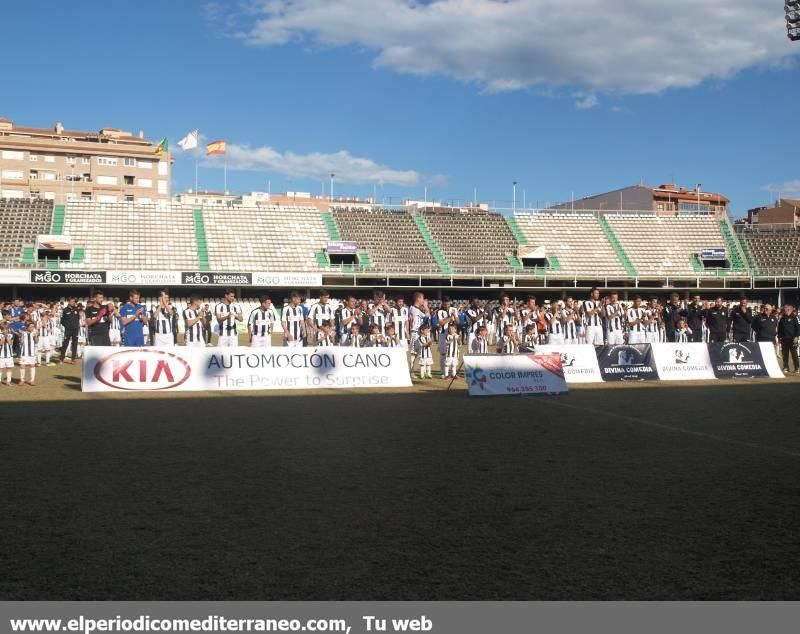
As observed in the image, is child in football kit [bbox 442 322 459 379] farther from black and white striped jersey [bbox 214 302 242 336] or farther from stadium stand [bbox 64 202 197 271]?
stadium stand [bbox 64 202 197 271]

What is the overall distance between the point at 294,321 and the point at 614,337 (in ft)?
32.8

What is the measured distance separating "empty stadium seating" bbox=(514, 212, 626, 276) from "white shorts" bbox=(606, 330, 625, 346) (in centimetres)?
2888

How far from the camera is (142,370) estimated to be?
16062 mm

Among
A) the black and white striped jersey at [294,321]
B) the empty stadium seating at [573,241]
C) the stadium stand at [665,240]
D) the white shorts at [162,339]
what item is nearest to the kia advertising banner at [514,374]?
the black and white striped jersey at [294,321]

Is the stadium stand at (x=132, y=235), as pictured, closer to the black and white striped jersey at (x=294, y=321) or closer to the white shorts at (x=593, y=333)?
the black and white striped jersey at (x=294, y=321)

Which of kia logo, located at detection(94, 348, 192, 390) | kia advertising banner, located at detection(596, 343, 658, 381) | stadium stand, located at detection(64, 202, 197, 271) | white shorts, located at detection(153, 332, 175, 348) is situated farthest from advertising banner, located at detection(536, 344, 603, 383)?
stadium stand, located at detection(64, 202, 197, 271)

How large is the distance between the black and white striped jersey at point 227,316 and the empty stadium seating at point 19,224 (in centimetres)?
3063

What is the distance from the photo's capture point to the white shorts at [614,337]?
75.5 feet

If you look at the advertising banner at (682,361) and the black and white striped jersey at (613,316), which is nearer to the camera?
the advertising banner at (682,361)

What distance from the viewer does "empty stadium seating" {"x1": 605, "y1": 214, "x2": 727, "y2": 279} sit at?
5366 cm

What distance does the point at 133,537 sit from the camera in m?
6.01

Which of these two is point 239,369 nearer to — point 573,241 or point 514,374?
point 514,374

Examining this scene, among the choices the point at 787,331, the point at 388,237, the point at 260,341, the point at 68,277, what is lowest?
the point at 787,331

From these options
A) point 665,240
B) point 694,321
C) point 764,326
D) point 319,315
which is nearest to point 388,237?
point 665,240
